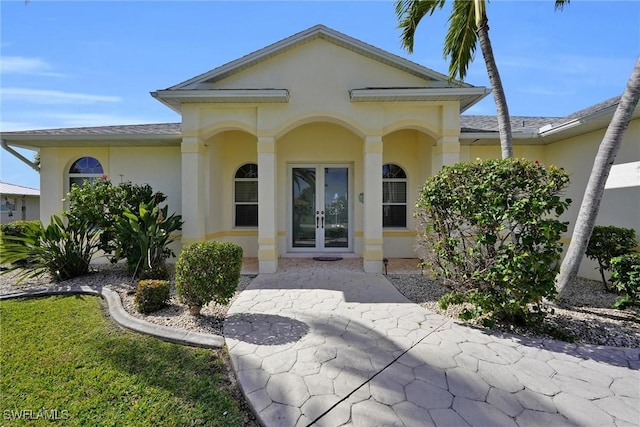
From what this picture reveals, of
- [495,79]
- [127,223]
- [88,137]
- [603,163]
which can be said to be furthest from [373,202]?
[88,137]

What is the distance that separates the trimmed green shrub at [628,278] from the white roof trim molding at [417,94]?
4.74 m

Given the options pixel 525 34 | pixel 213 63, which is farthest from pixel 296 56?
pixel 525 34

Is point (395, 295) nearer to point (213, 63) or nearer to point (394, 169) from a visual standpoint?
point (394, 169)

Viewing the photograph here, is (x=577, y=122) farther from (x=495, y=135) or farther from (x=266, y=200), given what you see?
(x=266, y=200)

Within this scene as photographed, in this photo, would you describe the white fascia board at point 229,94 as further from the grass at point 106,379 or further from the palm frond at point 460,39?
the grass at point 106,379

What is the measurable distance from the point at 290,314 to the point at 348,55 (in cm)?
709

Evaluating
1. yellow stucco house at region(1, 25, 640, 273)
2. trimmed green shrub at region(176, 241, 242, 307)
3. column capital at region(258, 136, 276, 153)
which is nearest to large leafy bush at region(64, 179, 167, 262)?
yellow stucco house at region(1, 25, 640, 273)

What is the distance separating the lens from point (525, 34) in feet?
23.5

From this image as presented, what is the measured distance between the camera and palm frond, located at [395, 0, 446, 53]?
708cm

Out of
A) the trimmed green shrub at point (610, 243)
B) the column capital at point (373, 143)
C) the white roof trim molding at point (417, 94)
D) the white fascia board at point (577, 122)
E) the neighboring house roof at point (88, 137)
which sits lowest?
the trimmed green shrub at point (610, 243)

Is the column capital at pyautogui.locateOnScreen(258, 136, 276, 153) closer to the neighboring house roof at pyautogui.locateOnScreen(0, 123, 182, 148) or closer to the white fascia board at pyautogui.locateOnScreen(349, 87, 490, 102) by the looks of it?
the white fascia board at pyautogui.locateOnScreen(349, 87, 490, 102)

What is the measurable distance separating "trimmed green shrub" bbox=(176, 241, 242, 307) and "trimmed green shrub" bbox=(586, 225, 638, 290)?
302 inches

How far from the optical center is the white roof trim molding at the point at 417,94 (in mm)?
7434

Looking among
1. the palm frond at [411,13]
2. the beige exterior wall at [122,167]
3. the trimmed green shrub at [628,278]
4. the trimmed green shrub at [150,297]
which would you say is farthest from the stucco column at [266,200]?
the trimmed green shrub at [628,278]
